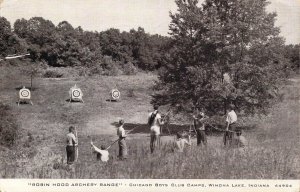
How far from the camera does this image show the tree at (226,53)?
1475cm

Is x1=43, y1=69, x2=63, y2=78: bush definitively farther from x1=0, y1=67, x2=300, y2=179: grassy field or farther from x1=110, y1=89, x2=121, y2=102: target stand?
x1=110, y1=89, x2=121, y2=102: target stand

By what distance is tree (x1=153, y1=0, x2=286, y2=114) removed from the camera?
14.8 meters

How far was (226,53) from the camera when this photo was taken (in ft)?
50.5

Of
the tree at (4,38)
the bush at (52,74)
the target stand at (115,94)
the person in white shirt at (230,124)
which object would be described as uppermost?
the tree at (4,38)

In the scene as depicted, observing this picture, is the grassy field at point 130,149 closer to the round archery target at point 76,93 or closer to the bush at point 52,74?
the round archery target at point 76,93

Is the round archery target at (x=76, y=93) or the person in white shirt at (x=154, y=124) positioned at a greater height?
the round archery target at (x=76, y=93)

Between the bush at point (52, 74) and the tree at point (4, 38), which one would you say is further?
the bush at point (52, 74)

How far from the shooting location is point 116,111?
22.2 metres

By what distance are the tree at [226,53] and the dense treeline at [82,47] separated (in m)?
7.52

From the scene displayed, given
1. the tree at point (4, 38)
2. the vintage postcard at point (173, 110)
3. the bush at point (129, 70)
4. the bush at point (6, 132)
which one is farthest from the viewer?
the bush at point (129, 70)

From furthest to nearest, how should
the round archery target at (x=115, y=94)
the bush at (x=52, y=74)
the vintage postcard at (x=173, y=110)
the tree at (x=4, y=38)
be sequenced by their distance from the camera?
1. the bush at (x=52, y=74)
2. the round archery target at (x=115, y=94)
3. the tree at (x=4, y=38)
4. the vintage postcard at (x=173, y=110)

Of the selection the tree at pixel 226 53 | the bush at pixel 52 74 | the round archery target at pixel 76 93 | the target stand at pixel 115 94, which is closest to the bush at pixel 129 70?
the bush at pixel 52 74

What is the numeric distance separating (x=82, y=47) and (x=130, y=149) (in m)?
26.2
